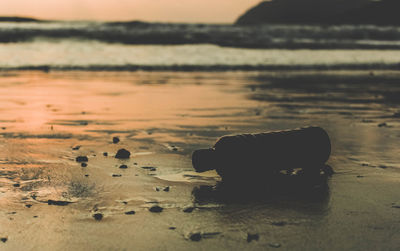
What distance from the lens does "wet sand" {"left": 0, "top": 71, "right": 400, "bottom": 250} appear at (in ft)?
12.4

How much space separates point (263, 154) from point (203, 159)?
640 millimetres

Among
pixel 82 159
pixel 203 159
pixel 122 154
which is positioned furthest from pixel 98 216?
pixel 122 154

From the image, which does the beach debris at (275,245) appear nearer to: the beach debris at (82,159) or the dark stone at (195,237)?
the dark stone at (195,237)

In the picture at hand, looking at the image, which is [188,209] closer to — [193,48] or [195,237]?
[195,237]

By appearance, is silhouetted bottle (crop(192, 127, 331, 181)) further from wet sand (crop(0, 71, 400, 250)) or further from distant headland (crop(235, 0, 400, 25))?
distant headland (crop(235, 0, 400, 25))

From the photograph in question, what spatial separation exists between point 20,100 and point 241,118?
5276 mm

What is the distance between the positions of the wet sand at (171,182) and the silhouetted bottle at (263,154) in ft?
0.86

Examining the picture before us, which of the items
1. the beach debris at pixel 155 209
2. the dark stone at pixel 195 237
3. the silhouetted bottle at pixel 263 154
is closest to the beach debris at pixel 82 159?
the silhouetted bottle at pixel 263 154

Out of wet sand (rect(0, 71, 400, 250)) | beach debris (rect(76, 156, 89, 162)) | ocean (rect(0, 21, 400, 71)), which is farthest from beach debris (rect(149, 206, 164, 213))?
ocean (rect(0, 21, 400, 71))

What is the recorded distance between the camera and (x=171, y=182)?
529 centimetres

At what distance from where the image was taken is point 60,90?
47.5 feet

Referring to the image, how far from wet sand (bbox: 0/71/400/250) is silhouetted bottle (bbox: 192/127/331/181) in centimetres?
26

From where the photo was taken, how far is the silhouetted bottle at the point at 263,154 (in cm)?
524

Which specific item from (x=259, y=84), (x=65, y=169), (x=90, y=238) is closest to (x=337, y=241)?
(x=90, y=238)
